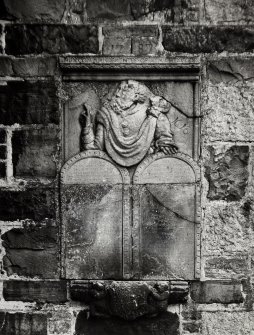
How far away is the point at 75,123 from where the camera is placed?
116 inches

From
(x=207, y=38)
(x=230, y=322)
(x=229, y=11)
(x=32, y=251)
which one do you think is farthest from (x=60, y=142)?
(x=230, y=322)

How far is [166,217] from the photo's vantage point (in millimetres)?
2945

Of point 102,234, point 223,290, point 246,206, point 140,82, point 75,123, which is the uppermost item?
point 140,82

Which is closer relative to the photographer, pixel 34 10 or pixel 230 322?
pixel 34 10

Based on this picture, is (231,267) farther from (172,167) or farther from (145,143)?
(145,143)

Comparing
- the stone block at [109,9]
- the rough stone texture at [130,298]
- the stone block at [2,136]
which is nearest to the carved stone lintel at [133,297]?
the rough stone texture at [130,298]

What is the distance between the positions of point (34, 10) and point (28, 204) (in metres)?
1.19

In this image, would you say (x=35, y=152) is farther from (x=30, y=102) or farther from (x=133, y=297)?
(x=133, y=297)

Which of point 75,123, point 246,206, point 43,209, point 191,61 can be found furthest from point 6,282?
point 191,61

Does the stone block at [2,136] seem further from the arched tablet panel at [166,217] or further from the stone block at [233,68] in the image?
Result: the stone block at [233,68]

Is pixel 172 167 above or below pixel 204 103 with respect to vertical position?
below

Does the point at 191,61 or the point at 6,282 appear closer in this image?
the point at 191,61

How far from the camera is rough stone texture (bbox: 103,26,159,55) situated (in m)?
2.88

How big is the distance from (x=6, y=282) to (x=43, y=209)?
54 centimetres
